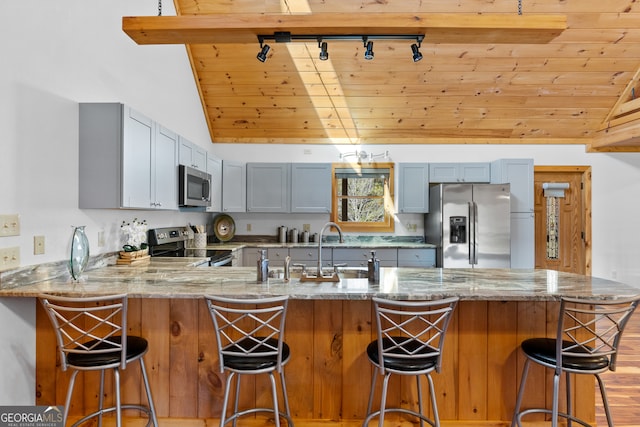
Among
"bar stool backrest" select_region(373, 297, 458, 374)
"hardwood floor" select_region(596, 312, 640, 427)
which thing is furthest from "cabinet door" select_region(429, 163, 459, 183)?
"bar stool backrest" select_region(373, 297, 458, 374)

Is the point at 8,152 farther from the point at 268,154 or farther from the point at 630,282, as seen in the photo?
the point at 630,282

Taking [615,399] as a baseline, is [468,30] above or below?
above

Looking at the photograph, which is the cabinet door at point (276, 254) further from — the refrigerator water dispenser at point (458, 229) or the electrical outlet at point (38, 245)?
Answer: the electrical outlet at point (38, 245)

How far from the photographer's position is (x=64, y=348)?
1753 millimetres

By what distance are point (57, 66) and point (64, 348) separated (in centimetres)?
183

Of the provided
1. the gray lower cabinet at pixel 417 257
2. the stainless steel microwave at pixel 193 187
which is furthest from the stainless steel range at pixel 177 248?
the gray lower cabinet at pixel 417 257

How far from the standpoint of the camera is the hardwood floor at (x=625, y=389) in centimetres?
239

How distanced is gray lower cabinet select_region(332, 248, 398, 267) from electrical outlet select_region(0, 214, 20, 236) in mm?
3361

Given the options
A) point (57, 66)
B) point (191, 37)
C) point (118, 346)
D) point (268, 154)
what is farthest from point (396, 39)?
point (268, 154)

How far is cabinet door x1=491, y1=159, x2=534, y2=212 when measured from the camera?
15.6ft

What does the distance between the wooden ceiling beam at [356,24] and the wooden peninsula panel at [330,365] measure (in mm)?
1594

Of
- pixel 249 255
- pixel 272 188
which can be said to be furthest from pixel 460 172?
pixel 249 255

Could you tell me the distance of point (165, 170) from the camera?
320 cm

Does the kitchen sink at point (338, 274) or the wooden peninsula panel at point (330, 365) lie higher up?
the kitchen sink at point (338, 274)
